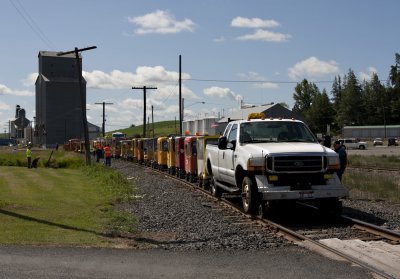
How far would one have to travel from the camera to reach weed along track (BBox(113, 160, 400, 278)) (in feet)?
32.9

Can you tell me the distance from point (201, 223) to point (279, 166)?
2.21m

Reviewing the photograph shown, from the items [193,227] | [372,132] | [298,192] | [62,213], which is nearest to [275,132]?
[298,192]

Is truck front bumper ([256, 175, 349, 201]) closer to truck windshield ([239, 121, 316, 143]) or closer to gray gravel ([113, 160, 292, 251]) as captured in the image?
gray gravel ([113, 160, 292, 251])

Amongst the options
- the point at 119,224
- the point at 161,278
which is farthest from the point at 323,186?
the point at 161,278

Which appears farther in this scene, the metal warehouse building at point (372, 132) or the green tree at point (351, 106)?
the green tree at point (351, 106)

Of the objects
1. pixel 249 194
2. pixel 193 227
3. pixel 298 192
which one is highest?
pixel 298 192

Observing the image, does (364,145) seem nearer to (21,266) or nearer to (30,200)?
(30,200)

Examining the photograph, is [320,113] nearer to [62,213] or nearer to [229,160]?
[229,160]

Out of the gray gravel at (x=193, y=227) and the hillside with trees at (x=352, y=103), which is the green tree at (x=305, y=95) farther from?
the gray gravel at (x=193, y=227)

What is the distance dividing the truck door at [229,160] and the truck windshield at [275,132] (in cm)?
42

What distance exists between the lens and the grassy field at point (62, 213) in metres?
10.7

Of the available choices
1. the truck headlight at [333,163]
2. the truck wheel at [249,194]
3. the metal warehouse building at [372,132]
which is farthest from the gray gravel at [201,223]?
the metal warehouse building at [372,132]

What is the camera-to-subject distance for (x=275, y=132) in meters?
14.1

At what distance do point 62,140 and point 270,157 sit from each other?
5018 inches
